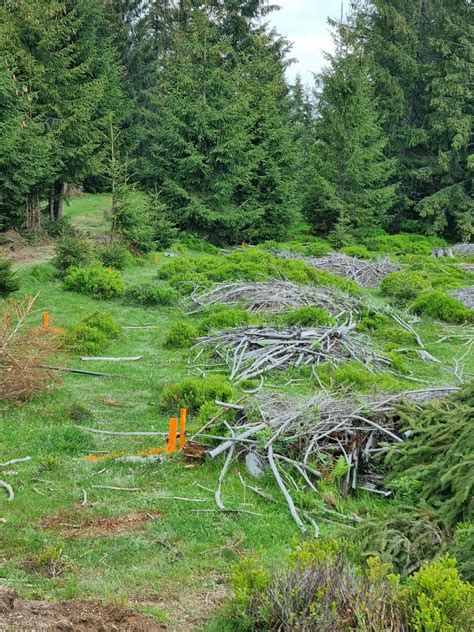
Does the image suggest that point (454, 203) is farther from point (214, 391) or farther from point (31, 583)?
point (31, 583)

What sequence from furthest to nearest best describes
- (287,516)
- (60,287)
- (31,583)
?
(60,287) < (287,516) < (31,583)

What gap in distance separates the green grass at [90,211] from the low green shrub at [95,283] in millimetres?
6062

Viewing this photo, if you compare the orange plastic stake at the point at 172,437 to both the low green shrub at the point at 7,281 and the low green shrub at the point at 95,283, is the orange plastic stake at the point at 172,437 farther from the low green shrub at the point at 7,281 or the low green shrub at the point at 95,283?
the low green shrub at the point at 95,283

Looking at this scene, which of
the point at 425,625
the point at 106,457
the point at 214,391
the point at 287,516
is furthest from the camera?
the point at 214,391

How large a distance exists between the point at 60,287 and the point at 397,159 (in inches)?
799

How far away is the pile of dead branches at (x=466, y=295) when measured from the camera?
49.0 feet

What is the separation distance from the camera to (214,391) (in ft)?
27.4

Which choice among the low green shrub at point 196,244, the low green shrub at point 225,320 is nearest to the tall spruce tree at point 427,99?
the low green shrub at point 196,244

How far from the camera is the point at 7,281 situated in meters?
13.9

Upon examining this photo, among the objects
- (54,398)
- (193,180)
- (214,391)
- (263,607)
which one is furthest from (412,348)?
(193,180)

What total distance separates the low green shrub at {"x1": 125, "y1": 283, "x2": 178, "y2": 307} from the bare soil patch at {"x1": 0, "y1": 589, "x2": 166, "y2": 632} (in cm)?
1094

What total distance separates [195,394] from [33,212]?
48.0 feet

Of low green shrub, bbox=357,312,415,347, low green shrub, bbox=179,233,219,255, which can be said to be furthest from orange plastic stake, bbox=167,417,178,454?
low green shrub, bbox=179,233,219,255

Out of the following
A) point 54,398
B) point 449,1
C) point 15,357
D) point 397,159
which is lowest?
point 54,398
